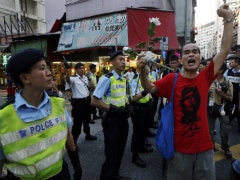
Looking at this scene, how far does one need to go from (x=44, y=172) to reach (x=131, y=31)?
34.7 ft

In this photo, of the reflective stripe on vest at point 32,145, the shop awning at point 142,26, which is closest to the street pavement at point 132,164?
the reflective stripe on vest at point 32,145

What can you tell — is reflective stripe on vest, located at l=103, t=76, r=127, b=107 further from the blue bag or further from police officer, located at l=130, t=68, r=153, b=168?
the blue bag

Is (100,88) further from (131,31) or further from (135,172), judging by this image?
(131,31)

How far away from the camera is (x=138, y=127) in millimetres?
4801

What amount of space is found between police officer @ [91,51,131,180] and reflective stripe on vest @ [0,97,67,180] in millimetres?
1654

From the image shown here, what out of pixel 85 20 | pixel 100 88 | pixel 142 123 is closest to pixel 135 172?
pixel 142 123

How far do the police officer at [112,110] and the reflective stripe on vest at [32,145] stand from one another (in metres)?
1.65

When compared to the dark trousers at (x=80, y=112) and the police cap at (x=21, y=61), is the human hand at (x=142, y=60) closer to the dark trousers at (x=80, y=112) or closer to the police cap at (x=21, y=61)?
the police cap at (x=21, y=61)

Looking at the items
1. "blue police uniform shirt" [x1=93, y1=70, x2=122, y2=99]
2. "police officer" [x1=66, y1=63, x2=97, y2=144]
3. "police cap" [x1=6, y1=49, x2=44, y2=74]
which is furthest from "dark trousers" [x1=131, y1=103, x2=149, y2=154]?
"police cap" [x1=6, y1=49, x2=44, y2=74]

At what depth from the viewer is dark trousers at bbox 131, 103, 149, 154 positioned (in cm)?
465

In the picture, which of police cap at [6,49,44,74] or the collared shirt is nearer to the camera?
police cap at [6,49,44,74]

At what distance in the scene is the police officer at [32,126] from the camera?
66.9 inches

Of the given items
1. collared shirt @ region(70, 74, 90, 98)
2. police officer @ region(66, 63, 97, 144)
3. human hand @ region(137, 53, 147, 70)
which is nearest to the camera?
human hand @ region(137, 53, 147, 70)

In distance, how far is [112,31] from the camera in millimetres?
12141
